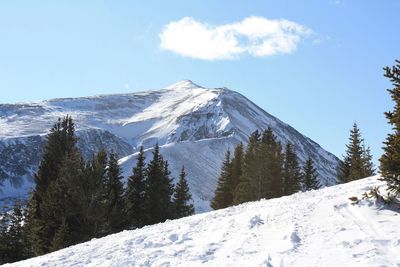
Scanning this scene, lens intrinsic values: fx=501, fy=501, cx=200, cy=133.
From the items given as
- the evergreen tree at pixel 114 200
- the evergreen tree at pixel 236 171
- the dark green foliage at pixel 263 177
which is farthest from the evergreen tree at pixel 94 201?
the evergreen tree at pixel 236 171

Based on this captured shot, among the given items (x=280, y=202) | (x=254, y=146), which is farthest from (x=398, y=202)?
(x=254, y=146)

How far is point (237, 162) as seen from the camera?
54.1 m

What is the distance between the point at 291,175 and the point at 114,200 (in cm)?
2081

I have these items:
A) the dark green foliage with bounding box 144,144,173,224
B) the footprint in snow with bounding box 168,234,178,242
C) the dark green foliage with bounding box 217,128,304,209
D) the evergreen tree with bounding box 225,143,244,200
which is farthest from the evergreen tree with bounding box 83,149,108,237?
the evergreen tree with bounding box 225,143,244,200

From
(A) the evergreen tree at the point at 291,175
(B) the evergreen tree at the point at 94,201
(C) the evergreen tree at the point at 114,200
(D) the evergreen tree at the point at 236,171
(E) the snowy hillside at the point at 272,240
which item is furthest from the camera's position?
(D) the evergreen tree at the point at 236,171

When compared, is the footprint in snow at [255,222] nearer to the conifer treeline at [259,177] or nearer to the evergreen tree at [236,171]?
the conifer treeline at [259,177]

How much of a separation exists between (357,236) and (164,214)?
31.1 meters

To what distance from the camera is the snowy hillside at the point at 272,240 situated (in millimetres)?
12914

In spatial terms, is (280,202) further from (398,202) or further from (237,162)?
(237,162)

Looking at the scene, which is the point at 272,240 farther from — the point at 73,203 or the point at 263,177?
the point at 263,177

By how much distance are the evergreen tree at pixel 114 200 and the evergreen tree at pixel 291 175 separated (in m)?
17.4

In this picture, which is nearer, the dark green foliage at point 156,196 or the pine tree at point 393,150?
the pine tree at point 393,150

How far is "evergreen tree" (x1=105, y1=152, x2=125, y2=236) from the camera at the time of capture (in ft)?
111

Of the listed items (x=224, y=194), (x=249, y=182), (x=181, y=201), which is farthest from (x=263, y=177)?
(x=181, y=201)
